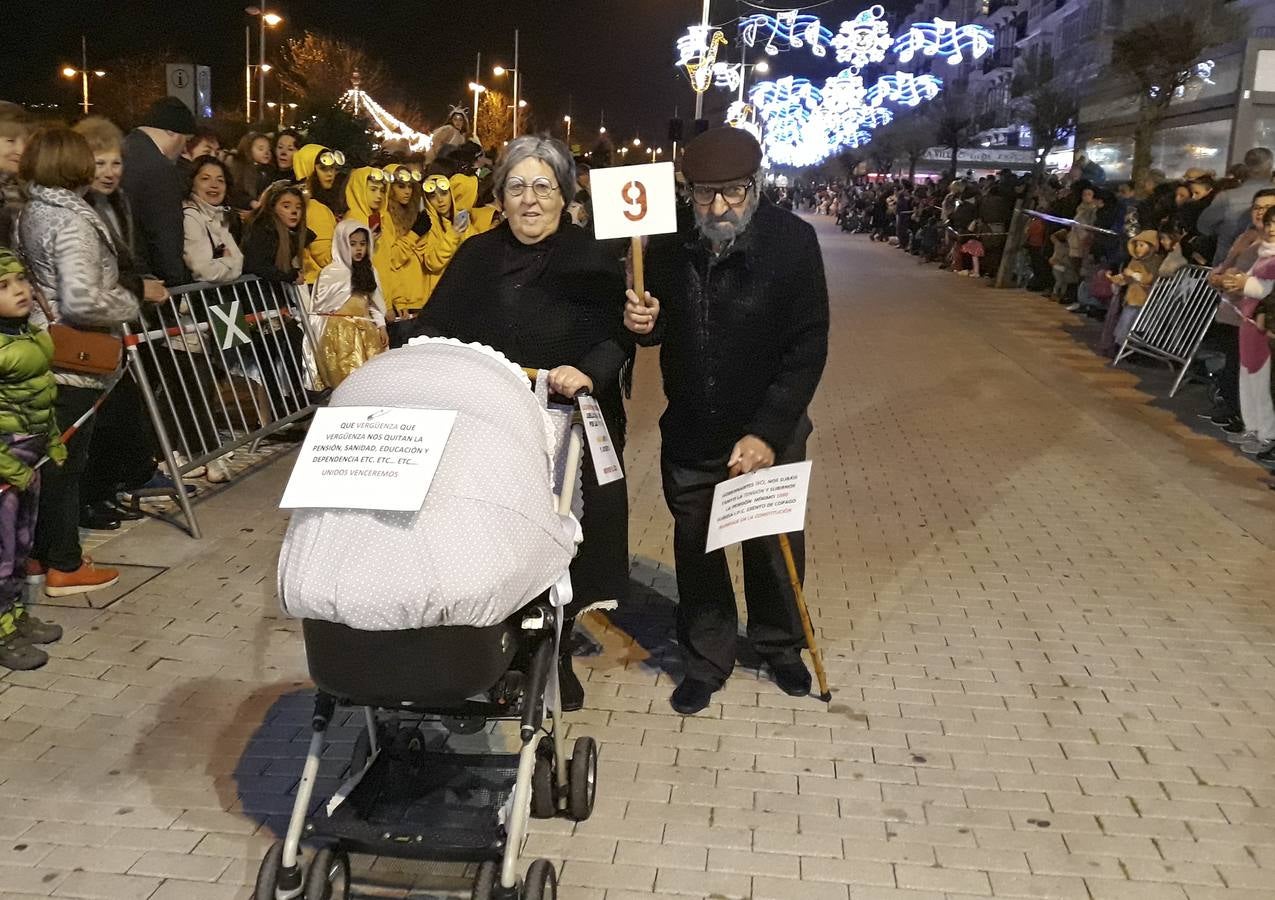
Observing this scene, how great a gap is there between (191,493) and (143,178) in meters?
1.94

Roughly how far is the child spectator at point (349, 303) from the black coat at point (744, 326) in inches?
167

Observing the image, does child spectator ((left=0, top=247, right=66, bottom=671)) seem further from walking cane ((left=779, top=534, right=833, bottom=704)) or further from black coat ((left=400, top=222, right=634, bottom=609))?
walking cane ((left=779, top=534, right=833, bottom=704))

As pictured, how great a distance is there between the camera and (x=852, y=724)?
4500 millimetres

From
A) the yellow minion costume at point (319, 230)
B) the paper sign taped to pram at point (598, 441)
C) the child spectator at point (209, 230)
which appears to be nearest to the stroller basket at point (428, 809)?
the paper sign taped to pram at point (598, 441)

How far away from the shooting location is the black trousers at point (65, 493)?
17.6ft

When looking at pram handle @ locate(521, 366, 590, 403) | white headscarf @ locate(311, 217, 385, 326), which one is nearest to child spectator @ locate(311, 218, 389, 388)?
white headscarf @ locate(311, 217, 385, 326)

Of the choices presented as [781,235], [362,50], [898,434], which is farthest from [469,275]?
[362,50]

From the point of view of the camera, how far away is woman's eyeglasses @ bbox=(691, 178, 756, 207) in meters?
4.11

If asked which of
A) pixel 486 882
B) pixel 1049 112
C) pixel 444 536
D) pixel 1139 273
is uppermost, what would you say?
pixel 1049 112

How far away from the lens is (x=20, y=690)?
4641mm

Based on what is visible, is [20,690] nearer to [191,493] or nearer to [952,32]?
[191,493]

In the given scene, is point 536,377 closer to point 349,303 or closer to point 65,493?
point 65,493

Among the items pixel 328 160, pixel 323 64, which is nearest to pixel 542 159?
pixel 328 160

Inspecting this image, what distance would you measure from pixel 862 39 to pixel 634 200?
33.1 metres
